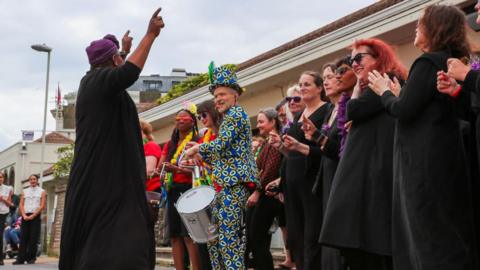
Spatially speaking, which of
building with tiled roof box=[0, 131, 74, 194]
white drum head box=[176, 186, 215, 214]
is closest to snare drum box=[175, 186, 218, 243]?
white drum head box=[176, 186, 215, 214]

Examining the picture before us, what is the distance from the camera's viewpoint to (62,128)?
70125 mm

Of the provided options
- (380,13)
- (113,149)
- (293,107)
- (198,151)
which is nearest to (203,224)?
(198,151)

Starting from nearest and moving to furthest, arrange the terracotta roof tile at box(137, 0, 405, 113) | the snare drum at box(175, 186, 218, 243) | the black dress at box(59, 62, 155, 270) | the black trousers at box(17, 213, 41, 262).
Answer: the black dress at box(59, 62, 155, 270) → the snare drum at box(175, 186, 218, 243) → the terracotta roof tile at box(137, 0, 405, 113) → the black trousers at box(17, 213, 41, 262)

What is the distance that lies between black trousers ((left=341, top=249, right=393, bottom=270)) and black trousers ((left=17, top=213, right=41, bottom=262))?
497 inches

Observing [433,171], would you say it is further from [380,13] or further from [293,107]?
[380,13]

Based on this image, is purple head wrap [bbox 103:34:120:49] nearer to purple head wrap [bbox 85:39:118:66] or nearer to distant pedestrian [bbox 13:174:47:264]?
purple head wrap [bbox 85:39:118:66]

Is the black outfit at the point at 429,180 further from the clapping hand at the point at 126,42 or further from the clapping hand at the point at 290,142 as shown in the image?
the clapping hand at the point at 126,42

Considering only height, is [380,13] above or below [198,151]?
above

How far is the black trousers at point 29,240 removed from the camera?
1633 cm

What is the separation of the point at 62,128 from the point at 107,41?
219 feet

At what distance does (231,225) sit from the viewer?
6.74 metres

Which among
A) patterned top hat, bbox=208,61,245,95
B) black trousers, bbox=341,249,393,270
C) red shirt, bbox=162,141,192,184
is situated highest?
patterned top hat, bbox=208,61,245,95

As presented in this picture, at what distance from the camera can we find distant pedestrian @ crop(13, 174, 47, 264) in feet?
53.7

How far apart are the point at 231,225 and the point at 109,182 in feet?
7.06
